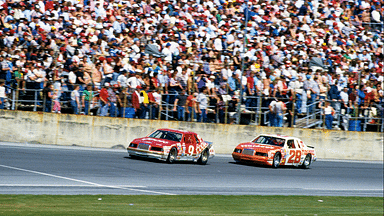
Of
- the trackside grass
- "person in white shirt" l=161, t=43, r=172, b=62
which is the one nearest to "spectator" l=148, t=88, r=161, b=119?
"person in white shirt" l=161, t=43, r=172, b=62

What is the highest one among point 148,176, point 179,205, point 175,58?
point 175,58

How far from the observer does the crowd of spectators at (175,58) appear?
2109 centimetres

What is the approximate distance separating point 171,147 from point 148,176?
10.7ft

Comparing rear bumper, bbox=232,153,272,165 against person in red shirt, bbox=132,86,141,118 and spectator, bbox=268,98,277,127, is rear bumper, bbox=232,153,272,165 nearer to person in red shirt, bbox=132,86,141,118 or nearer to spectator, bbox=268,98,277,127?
spectator, bbox=268,98,277,127

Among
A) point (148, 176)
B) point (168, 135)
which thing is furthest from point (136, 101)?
point (148, 176)

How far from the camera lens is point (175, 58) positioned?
920 inches

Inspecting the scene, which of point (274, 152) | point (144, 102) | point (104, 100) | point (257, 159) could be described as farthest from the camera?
point (144, 102)

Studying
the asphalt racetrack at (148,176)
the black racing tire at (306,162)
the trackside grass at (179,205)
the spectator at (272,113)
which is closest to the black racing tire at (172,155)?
the asphalt racetrack at (148,176)

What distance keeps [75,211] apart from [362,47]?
72.4 ft

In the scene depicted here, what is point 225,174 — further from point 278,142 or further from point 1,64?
point 1,64

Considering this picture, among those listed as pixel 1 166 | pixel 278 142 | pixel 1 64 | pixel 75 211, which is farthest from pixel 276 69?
pixel 75 211

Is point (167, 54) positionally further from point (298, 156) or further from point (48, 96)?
point (298, 156)

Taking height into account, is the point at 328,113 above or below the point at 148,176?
above

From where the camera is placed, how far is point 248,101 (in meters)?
23.2
